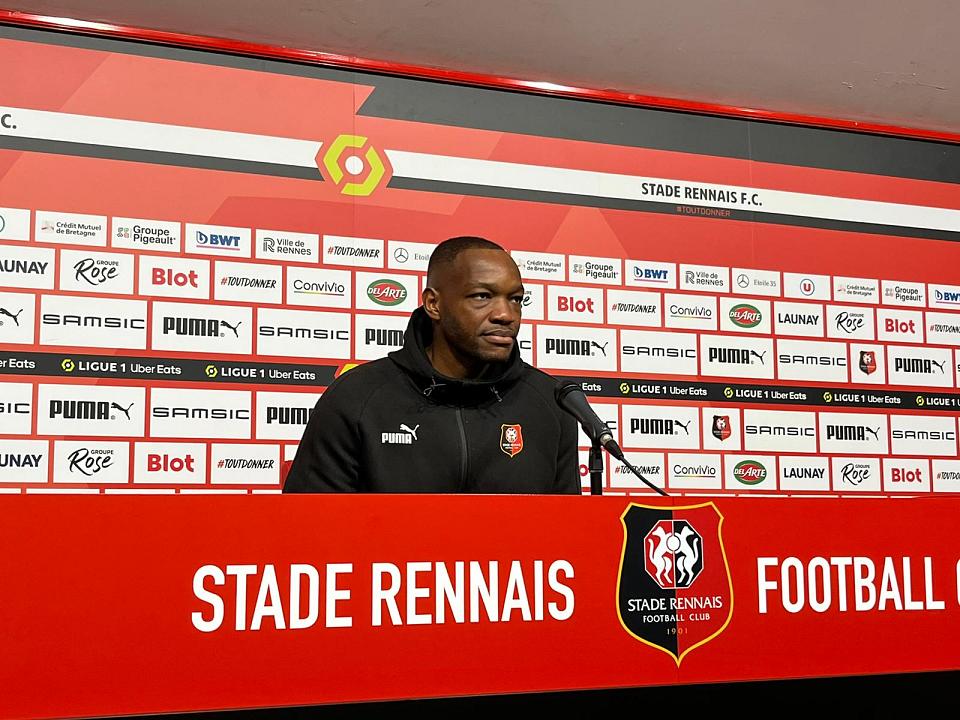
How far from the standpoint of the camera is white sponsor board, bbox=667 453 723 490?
3820 millimetres

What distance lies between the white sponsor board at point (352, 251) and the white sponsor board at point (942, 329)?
2278 millimetres

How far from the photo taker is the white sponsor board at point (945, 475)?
13.8ft

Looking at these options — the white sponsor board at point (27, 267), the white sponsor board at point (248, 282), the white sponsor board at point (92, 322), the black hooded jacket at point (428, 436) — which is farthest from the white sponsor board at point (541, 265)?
the white sponsor board at point (27, 267)

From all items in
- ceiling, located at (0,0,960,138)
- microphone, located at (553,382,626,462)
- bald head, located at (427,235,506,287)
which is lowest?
microphone, located at (553,382,626,462)

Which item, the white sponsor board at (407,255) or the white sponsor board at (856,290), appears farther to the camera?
the white sponsor board at (856,290)

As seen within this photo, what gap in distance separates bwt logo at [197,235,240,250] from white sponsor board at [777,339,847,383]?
204cm

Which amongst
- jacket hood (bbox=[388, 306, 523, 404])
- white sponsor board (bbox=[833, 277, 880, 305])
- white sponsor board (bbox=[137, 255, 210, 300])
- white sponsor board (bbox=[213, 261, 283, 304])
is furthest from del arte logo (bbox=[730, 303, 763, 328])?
white sponsor board (bbox=[137, 255, 210, 300])

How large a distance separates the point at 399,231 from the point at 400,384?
137cm

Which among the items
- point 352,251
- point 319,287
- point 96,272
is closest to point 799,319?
point 352,251

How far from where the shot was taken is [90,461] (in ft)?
10.2

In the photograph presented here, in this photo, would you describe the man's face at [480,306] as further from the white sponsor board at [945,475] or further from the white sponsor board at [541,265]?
the white sponsor board at [945,475]

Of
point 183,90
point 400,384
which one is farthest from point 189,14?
point 400,384

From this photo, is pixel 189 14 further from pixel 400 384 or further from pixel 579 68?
pixel 400 384

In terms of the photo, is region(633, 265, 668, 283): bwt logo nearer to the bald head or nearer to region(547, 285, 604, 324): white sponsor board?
region(547, 285, 604, 324): white sponsor board
